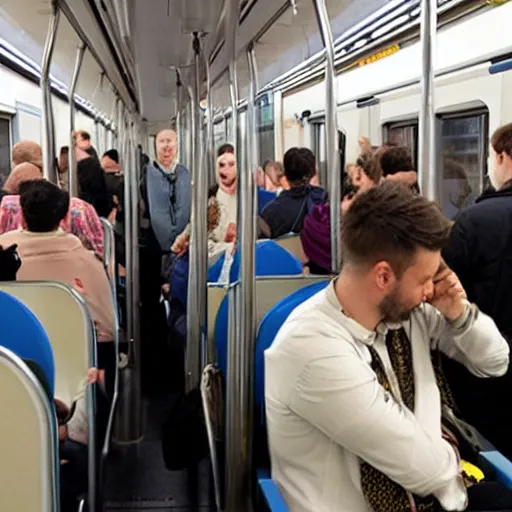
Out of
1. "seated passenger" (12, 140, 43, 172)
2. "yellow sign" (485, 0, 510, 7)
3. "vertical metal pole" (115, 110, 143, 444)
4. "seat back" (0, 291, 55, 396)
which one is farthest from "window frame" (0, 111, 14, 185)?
"yellow sign" (485, 0, 510, 7)

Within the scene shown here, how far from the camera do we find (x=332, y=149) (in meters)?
2.56

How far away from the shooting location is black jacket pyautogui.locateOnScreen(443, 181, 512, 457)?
2.18 m

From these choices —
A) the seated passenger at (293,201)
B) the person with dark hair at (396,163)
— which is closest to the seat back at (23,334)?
the person with dark hair at (396,163)

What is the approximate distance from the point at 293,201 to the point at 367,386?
2428 millimetres

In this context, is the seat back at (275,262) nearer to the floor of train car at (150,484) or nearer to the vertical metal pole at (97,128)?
the floor of train car at (150,484)

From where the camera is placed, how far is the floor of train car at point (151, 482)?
9.62 feet

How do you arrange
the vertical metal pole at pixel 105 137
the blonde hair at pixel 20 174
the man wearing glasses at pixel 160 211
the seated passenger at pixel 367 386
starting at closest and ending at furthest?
the seated passenger at pixel 367 386, the blonde hair at pixel 20 174, the man wearing glasses at pixel 160 211, the vertical metal pole at pixel 105 137

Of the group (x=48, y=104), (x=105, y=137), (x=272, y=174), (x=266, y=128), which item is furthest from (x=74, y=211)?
(x=105, y=137)

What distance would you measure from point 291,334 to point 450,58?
289cm

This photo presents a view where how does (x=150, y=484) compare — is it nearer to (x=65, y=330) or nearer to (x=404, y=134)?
(x=65, y=330)

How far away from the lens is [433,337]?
1.71m

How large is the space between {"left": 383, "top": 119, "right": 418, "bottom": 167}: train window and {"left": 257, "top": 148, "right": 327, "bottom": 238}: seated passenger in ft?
3.52

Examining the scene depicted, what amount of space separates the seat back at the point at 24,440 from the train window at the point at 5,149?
2.78m

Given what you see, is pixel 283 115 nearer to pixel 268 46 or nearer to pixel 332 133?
pixel 268 46
